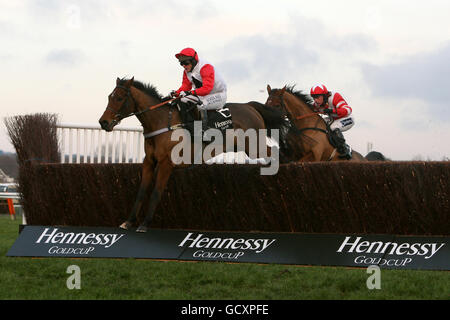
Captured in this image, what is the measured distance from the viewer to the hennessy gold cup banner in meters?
6.30

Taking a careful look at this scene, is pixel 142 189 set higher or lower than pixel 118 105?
lower

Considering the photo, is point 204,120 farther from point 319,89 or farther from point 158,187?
point 319,89

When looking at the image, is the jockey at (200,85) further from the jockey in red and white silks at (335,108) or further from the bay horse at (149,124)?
the jockey in red and white silks at (335,108)

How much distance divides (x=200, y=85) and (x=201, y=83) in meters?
0.04

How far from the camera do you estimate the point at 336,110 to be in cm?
1059

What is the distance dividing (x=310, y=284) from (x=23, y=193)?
15.1 ft

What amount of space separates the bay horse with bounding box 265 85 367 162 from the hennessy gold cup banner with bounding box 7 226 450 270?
3038mm

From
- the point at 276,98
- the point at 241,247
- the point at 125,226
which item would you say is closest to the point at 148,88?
the point at 125,226

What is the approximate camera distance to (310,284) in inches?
218

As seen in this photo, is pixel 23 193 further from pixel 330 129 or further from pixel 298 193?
pixel 330 129

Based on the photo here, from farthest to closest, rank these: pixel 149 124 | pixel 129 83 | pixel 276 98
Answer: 1. pixel 276 98
2. pixel 149 124
3. pixel 129 83

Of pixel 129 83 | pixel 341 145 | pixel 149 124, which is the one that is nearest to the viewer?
pixel 129 83
